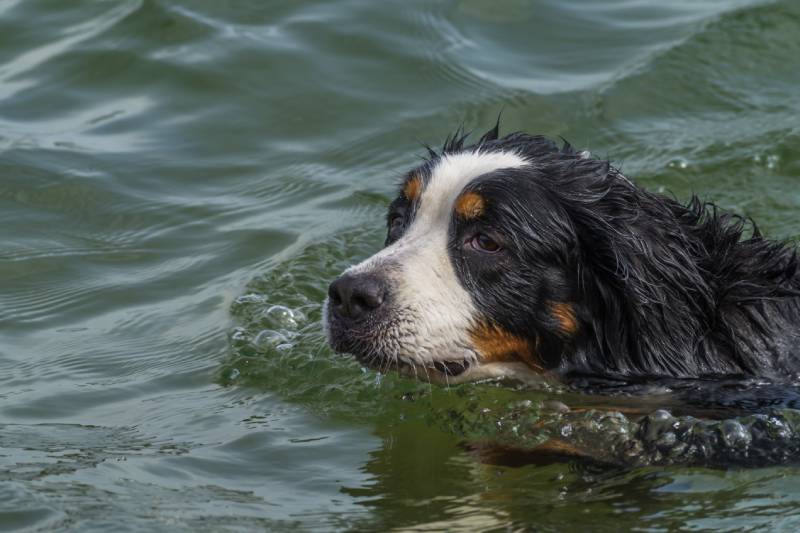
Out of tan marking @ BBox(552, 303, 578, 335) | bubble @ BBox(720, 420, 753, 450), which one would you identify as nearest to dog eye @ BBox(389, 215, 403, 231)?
tan marking @ BBox(552, 303, 578, 335)

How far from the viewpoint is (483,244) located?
6.91 m

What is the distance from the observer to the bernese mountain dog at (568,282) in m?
6.81

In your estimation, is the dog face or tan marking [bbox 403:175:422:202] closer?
the dog face

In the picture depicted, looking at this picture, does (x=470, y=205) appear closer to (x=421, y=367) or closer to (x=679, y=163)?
(x=421, y=367)

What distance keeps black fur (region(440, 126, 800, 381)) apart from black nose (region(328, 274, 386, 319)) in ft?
1.56

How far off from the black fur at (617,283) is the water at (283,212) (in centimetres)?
43

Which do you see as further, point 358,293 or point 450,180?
point 450,180

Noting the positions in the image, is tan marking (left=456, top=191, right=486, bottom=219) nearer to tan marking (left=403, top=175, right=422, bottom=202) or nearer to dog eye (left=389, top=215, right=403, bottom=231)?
tan marking (left=403, top=175, right=422, bottom=202)

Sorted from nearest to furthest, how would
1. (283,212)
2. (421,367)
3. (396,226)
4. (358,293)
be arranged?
(358,293) → (421,367) → (396,226) → (283,212)

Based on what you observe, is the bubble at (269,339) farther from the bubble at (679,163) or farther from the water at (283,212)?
the bubble at (679,163)

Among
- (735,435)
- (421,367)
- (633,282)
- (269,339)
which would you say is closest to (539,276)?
(633,282)

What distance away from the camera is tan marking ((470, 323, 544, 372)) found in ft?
22.6

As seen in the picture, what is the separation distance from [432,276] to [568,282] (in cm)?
70

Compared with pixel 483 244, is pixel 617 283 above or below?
below
